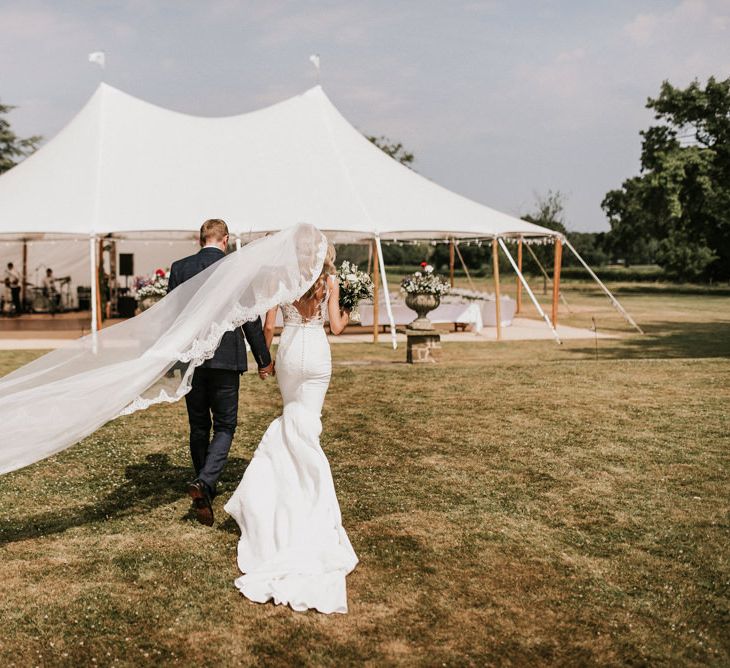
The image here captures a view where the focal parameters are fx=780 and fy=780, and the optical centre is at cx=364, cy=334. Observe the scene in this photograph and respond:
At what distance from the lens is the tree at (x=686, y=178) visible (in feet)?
120

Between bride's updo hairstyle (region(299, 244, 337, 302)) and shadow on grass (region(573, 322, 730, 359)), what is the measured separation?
10.1 meters

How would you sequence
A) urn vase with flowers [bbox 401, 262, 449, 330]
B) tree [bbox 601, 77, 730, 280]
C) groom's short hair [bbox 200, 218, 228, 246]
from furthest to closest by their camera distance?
tree [bbox 601, 77, 730, 280]
urn vase with flowers [bbox 401, 262, 449, 330]
groom's short hair [bbox 200, 218, 228, 246]

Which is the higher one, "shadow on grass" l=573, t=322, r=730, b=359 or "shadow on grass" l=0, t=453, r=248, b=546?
"shadow on grass" l=573, t=322, r=730, b=359

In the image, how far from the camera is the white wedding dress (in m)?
3.98

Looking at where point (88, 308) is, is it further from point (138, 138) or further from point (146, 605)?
point (146, 605)

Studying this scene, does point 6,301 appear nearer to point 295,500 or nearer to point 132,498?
point 132,498

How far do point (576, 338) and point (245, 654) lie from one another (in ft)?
47.7

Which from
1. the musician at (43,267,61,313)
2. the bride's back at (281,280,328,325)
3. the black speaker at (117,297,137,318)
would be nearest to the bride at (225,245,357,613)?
the bride's back at (281,280,328,325)

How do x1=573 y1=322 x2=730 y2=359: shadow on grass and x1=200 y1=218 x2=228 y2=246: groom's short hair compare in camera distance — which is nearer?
x1=200 y1=218 x2=228 y2=246: groom's short hair

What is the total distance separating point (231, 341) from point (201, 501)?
998 mm

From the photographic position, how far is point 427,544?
15.1 feet

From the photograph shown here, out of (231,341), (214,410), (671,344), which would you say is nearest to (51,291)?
(671,344)

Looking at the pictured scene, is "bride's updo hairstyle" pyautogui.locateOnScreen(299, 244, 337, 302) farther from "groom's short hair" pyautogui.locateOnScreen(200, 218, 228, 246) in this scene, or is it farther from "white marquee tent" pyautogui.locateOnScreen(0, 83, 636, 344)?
"white marquee tent" pyautogui.locateOnScreen(0, 83, 636, 344)

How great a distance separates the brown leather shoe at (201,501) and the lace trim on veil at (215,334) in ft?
1.89
